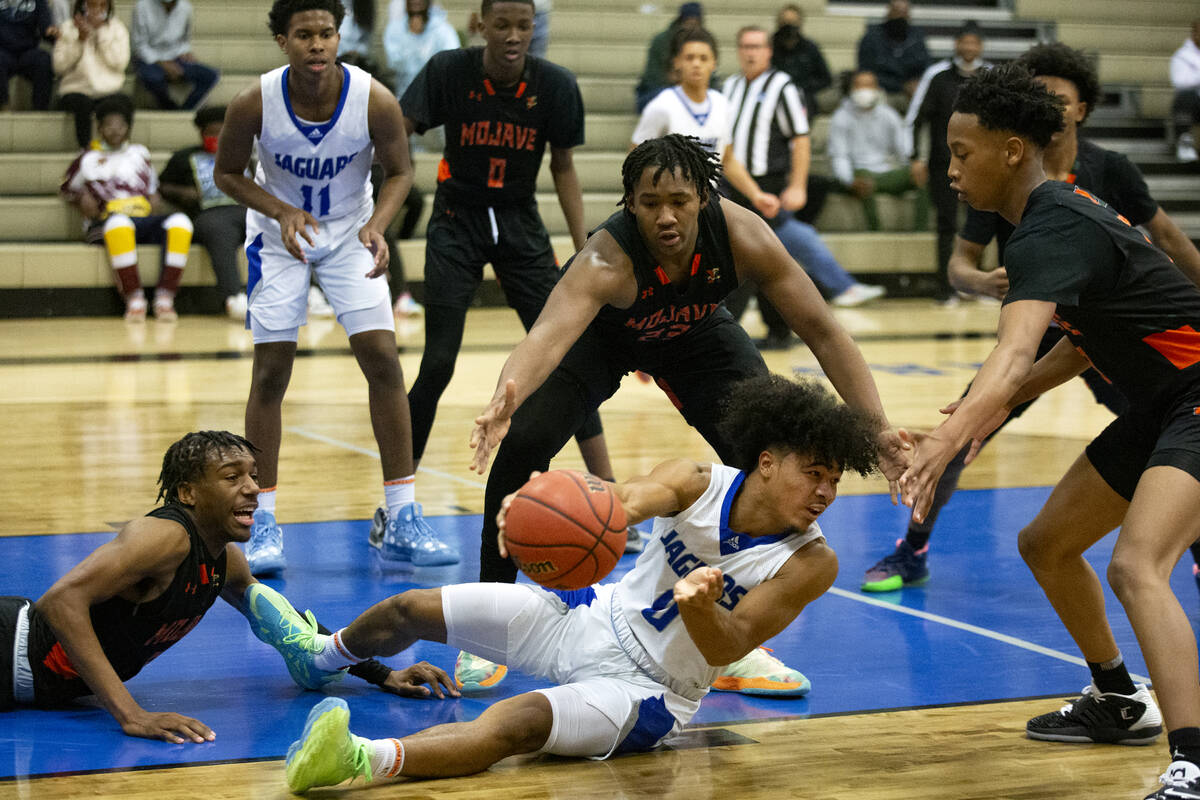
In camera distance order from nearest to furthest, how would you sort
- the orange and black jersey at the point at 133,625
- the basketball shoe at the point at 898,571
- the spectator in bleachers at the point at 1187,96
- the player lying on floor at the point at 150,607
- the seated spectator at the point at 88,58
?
1. the player lying on floor at the point at 150,607
2. the orange and black jersey at the point at 133,625
3. the basketball shoe at the point at 898,571
4. the seated spectator at the point at 88,58
5. the spectator in bleachers at the point at 1187,96

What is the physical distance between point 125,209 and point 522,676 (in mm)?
9422

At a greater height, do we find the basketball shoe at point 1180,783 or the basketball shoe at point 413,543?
the basketball shoe at point 1180,783

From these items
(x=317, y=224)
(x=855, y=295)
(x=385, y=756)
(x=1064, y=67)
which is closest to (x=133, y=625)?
(x=385, y=756)

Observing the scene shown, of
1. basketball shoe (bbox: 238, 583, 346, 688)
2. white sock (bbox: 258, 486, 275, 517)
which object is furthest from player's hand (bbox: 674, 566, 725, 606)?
white sock (bbox: 258, 486, 275, 517)

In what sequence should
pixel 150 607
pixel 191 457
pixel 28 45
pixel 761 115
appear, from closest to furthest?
pixel 150 607 < pixel 191 457 < pixel 761 115 < pixel 28 45

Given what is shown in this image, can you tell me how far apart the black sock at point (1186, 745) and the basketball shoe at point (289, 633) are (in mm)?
2109

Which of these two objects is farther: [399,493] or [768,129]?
[768,129]

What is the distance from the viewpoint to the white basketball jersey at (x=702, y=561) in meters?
3.72

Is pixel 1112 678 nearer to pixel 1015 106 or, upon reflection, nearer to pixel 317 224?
pixel 1015 106

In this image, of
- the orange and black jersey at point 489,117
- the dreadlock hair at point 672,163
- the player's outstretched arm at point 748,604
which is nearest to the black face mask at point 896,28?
the orange and black jersey at point 489,117

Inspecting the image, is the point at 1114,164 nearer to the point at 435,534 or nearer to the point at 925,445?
the point at 925,445

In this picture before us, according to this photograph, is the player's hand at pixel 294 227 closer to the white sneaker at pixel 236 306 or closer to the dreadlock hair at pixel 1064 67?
the dreadlock hair at pixel 1064 67

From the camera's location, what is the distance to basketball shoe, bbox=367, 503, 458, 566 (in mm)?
5594

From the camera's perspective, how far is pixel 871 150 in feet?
49.7
